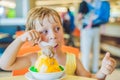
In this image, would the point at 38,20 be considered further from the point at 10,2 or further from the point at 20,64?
the point at 10,2

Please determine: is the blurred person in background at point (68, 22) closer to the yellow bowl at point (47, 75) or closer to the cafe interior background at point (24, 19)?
the cafe interior background at point (24, 19)

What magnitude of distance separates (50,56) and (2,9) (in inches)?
114

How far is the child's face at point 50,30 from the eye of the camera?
51.4 inches

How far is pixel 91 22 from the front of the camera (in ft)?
11.6

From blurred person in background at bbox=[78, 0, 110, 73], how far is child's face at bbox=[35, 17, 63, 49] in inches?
85.2

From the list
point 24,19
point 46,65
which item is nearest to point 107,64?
point 46,65

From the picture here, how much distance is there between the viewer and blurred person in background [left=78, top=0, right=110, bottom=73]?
3.49m

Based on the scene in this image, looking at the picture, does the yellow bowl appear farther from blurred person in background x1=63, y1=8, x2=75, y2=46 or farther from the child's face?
blurred person in background x1=63, y1=8, x2=75, y2=46

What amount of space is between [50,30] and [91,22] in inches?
89.1

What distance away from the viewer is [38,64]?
41.8 inches

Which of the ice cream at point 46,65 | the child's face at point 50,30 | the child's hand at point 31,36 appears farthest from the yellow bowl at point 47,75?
the child's face at point 50,30

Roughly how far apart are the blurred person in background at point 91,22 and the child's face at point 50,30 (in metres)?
2.16

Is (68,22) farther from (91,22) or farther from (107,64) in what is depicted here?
(107,64)

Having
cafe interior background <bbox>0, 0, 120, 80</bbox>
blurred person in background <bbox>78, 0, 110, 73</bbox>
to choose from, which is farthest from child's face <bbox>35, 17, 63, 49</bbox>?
cafe interior background <bbox>0, 0, 120, 80</bbox>
